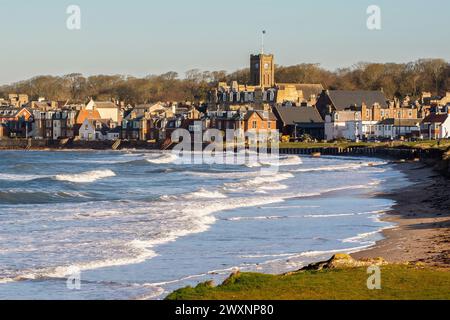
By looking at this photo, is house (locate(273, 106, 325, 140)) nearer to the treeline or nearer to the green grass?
the treeline

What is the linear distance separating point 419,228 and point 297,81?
149164 millimetres

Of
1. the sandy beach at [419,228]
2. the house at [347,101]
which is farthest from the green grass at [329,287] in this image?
the house at [347,101]

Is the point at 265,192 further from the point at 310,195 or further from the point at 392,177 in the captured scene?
the point at 392,177

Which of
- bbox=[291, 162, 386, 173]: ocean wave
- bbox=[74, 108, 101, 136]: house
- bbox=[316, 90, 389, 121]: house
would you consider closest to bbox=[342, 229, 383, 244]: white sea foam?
bbox=[291, 162, 386, 173]: ocean wave

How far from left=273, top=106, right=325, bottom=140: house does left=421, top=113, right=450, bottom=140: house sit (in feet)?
53.2

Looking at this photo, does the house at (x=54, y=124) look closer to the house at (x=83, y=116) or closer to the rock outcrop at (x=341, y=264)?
the house at (x=83, y=116)

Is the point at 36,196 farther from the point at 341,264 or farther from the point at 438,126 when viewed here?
the point at 438,126

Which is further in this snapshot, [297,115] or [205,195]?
[297,115]

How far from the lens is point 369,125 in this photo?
11219 centimetres

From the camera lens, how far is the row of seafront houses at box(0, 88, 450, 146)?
11056 centimetres

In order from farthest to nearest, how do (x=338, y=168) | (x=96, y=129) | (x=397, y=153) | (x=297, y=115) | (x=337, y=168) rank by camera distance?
1. (x=96, y=129)
2. (x=297, y=115)
3. (x=397, y=153)
4. (x=337, y=168)
5. (x=338, y=168)

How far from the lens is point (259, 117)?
11200 centimetres

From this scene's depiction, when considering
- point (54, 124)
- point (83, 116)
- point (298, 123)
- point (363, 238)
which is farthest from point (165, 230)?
point (54, 124)
